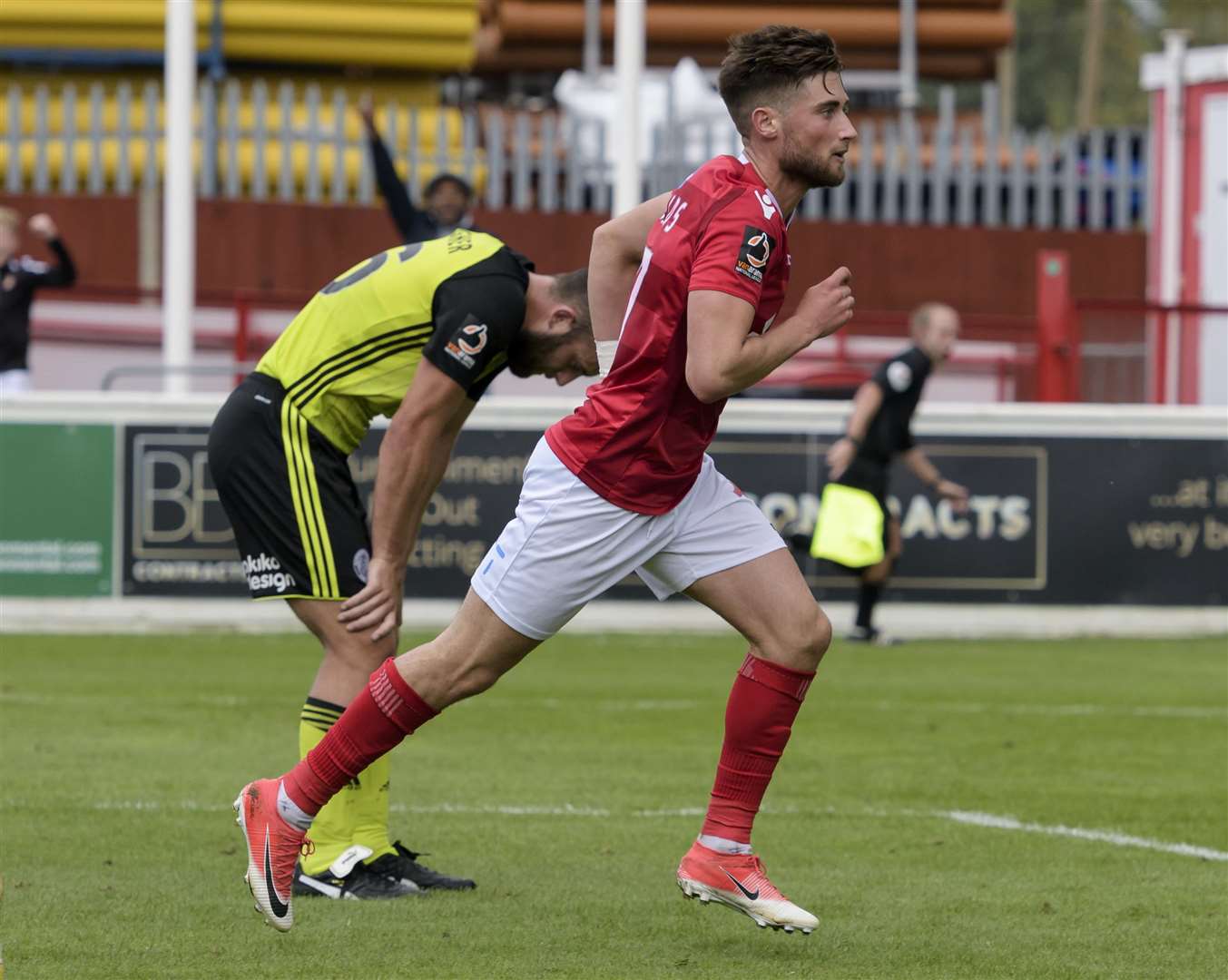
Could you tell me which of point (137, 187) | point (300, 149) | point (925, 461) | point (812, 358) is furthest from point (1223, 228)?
point (137, 187)

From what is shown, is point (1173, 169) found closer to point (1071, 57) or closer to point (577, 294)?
point (577, 294)

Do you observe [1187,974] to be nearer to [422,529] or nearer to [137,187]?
[422,529]

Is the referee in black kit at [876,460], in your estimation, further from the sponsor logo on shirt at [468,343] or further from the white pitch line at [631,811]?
the sponsor logo on shirt at [468,343]

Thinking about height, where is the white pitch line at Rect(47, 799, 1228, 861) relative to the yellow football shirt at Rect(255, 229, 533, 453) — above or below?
below

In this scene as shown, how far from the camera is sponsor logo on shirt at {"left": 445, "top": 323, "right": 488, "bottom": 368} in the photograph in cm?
623

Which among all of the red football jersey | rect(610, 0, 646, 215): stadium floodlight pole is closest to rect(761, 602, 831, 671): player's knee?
the red football jersey

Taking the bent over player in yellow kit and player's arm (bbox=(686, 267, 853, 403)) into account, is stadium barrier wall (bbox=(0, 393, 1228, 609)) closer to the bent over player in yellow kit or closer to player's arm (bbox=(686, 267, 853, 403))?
the bent over player in yellow kit

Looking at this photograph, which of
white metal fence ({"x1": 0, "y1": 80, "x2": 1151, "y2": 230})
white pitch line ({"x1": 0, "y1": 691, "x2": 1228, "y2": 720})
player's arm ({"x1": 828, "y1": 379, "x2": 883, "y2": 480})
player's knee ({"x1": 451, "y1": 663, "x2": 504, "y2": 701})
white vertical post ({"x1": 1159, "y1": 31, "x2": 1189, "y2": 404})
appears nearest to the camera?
player's knee ({"x1": 451, "y1": 663, "x2": 504, "y2": 701})

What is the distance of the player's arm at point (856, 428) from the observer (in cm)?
1356

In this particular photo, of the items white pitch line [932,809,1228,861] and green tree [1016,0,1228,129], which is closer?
white pitch line [932,809,1228,861]

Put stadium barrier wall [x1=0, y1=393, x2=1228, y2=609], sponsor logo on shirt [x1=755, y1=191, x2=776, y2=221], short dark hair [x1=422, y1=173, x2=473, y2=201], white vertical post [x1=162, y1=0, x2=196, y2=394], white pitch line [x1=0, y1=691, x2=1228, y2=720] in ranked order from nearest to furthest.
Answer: sponsor logo on shirt [x1=755, y1=191, x2=776, y2=221] → white pitch line [x1=0, y1=691, x2=1228, y2=720] → short dark hair [x1=422, y1=173, x2=473, y2=201] → stadium barrier wall [x1=0, y1=393, x2=1228, y2=609] → white vertical post [x1=162, y1=0, x2=196, y2=394]

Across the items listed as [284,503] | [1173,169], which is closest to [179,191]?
[1173,169]

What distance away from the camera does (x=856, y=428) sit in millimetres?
13750

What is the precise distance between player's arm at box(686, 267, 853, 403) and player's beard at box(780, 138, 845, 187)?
38 cm
